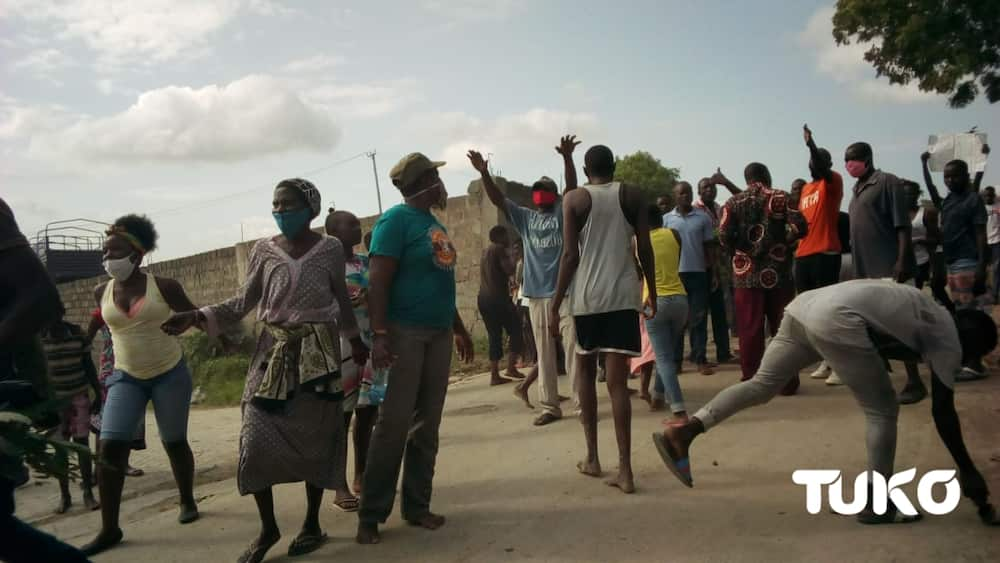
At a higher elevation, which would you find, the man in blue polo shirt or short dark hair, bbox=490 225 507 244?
short dark hair, bbox=490 225 507 244

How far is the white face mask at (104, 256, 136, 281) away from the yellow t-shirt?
3.70 metres

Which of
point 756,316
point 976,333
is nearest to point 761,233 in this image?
point 756,316

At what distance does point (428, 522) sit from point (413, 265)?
1387 millimetres

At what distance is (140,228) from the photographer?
4820mm

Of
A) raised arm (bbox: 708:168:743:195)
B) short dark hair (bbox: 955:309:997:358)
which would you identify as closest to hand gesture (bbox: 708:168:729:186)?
raised arm (bbox: 708:168:743:195)

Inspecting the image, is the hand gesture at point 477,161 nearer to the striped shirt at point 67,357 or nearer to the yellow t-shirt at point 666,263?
the yellow t-shirt at point 666,263

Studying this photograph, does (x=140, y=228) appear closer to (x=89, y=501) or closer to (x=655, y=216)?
(x=89, y=501)

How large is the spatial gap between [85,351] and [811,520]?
5.39 m

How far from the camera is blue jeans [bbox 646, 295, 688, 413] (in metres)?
5.32

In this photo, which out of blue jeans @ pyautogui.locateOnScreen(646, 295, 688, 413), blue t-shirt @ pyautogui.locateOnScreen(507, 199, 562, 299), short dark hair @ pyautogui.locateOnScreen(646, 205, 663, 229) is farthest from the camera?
short dark hair @ pyautogui.locateOnScreen(646, 205, 663, 229)

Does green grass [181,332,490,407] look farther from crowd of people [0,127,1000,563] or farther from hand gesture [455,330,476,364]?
hand gesture [455,330,476,364]

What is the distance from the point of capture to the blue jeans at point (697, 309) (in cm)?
741

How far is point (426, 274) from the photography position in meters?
3.97

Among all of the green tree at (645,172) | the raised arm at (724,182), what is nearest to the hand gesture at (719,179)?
the raised arm at (724,182)
